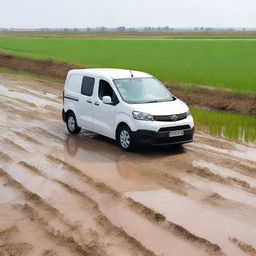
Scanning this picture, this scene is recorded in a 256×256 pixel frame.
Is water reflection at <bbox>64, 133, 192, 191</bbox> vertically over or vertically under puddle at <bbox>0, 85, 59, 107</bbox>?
over

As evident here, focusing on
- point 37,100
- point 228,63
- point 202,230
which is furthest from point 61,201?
point 228,63

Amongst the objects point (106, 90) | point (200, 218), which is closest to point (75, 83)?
point (106, 90)

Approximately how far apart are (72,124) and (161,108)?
330cm

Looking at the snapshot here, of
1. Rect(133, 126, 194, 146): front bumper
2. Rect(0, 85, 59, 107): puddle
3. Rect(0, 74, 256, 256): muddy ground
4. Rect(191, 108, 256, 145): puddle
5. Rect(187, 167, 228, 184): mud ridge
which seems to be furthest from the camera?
Rect(0, 85, 59, 107): puddle

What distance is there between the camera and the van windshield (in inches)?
461

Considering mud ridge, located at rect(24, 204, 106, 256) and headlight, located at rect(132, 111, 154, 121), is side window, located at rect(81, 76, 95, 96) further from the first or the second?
mud ridge, located at rect(24, 204, 106, 256)

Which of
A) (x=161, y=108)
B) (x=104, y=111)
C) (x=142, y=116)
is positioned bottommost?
(x=104, y=111)

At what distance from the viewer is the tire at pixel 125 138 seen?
36.5ft

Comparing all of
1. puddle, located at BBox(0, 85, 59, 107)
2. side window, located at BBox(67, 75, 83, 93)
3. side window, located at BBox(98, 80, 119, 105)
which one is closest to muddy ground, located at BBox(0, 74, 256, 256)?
side window, located at BBox(98, 80, 119, 105)

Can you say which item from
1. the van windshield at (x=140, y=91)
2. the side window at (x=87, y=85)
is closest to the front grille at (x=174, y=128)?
the van windshield at (x=140, y=91)

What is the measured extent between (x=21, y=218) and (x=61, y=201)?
0.84m

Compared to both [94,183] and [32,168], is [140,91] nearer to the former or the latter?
[32,168]

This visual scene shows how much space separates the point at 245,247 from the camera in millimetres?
6145

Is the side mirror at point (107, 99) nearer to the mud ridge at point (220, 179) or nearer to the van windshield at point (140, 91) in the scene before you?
the van windshield at point (140, 91)
